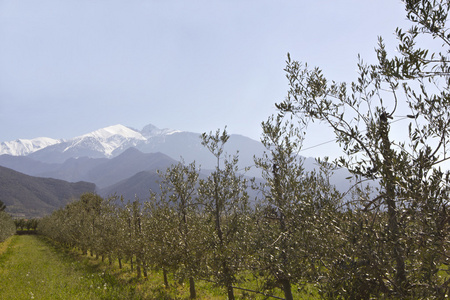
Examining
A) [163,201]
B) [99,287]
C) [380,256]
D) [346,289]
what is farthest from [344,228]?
[99,287]

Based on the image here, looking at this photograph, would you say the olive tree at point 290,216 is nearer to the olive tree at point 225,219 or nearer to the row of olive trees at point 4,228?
the olive tree at point 225,219

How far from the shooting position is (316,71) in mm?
8711

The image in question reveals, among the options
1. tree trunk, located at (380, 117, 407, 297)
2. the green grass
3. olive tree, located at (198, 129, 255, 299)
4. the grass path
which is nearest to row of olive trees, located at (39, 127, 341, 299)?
olive tree, located at (198, 129, 255, 299)

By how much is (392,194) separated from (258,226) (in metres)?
6.78

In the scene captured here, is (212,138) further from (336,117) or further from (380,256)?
(380,256)

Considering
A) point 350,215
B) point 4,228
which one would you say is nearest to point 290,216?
point 350,215

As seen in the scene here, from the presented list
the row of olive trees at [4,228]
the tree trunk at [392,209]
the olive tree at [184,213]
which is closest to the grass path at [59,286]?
the olive tree at [184,213]

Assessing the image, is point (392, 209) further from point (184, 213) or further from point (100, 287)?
point (100, 287)

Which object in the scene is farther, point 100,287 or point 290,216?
point 100,287

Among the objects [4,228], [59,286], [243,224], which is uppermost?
[243,224]

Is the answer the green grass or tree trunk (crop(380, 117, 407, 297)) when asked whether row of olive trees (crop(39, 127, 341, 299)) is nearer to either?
tree trunk (crop(380, 117, 407, 297))

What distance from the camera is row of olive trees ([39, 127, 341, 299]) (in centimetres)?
805

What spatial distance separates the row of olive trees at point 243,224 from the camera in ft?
26.4

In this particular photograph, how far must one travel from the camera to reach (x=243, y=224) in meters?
13.5
